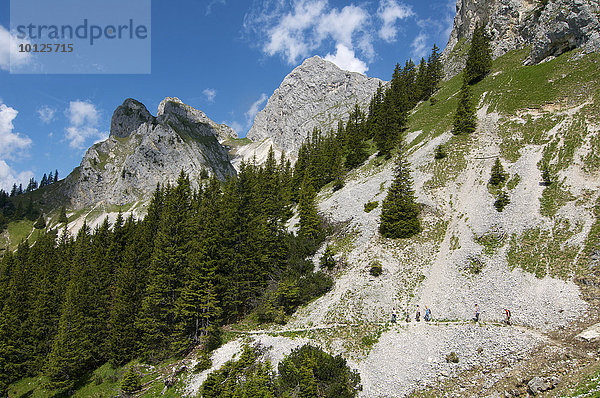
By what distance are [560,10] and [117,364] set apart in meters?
97.5

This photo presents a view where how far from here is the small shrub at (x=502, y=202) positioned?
126ft

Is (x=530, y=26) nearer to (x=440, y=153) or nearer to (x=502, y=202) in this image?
(x=440, y=153)

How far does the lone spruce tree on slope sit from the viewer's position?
41438 mm

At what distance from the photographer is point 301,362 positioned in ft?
83.7

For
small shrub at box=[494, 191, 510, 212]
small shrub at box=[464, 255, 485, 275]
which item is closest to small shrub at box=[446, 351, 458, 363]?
small shrub at box=[464, 255, 485, 275]

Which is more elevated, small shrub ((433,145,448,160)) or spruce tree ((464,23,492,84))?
spruce tree ((464,23,492,84))

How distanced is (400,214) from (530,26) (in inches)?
2763

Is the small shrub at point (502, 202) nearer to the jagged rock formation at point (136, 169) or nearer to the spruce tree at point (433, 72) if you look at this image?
the spruce tree at point (433, 72)

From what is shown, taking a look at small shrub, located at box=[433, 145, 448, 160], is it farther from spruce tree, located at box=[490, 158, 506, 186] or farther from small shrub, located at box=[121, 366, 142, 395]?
small shrub, located at box=[121, 366, 142, 395]

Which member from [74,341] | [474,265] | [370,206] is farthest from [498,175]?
[74,341]

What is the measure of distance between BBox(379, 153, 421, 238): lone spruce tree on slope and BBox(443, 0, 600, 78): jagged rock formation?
45.0 m

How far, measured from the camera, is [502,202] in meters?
38.6

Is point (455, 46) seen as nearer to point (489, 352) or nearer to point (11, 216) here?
point (489, 352)

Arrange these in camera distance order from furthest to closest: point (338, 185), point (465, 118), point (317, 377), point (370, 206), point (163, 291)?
point (338, 185) → point (465, 118) → point (370, 206) → point (163, 291) → point (317, 377)
